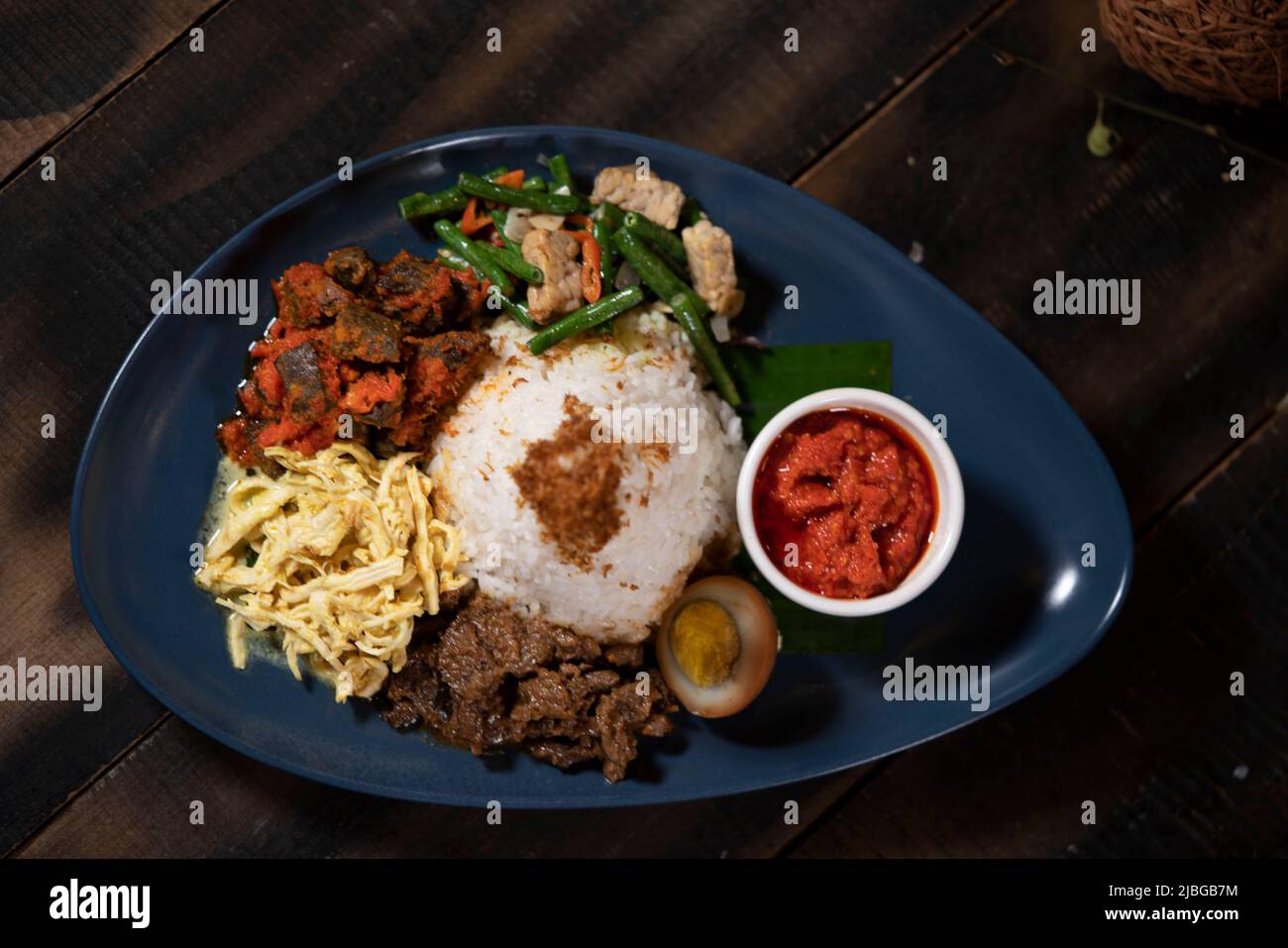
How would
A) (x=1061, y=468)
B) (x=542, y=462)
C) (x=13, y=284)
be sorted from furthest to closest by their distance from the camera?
(x=13, y=284) < (x=1061, y=468) < (x=542, y=462)

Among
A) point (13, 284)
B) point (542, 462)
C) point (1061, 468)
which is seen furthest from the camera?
point (13, 284)

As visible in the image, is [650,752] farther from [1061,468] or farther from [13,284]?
[13,284]

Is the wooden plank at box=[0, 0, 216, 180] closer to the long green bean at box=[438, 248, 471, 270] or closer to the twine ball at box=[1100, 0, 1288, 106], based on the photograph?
the long green bean at box=[438, 248, 471, 270]

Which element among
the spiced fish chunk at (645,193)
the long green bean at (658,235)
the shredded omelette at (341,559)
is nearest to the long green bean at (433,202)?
the spiced fish chunk at (645,193)

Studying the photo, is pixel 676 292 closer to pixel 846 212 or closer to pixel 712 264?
pixel 712 264

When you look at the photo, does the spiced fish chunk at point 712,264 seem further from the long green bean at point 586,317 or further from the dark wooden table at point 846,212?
the dark wooden table at point 846,212

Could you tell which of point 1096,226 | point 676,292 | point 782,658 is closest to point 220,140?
point 676,292
